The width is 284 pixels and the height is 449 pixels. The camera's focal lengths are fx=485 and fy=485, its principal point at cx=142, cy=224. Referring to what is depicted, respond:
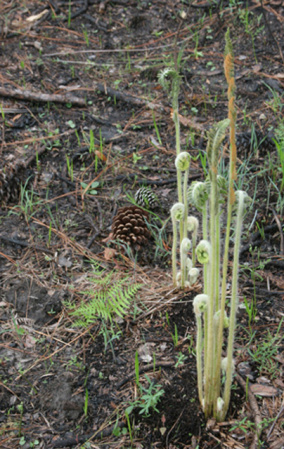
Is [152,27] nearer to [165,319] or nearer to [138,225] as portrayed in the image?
[138,225]

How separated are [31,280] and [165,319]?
809mm

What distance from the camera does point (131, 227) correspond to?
9.39 ft

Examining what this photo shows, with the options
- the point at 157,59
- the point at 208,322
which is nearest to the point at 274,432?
the point at 208,322

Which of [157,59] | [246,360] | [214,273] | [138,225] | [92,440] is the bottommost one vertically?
[92,440]

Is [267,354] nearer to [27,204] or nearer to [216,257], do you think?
[216,257]

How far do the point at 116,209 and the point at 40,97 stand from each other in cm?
143

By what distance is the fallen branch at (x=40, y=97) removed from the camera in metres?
4.00

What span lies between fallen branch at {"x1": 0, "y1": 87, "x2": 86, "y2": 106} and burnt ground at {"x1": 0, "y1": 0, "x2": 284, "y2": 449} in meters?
0.01

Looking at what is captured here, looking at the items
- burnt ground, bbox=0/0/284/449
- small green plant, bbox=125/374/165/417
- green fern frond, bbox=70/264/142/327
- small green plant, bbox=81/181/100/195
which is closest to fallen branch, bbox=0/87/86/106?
burnt ground, bbox=0/0/284/449

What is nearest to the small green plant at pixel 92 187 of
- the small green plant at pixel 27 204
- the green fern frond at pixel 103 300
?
the small green plant at pixel 27 204

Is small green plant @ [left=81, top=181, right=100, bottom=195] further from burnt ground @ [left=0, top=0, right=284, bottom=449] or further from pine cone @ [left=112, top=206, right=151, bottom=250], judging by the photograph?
pine cone @ [left=112, top=206, right=151, bottom=250]

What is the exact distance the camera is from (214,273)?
5.58ft

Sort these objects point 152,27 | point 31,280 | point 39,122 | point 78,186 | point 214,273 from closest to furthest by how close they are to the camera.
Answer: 1. point 214,273
2. point 31,280
3. point 78,186
4. point 39,122
5. point 152,27

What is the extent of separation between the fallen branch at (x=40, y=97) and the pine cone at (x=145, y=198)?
1.27m
